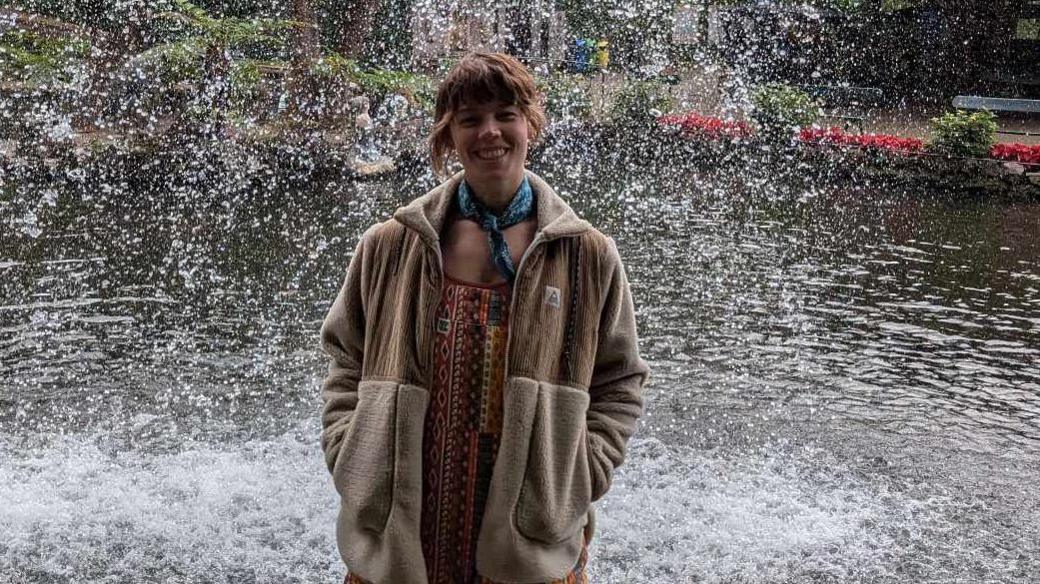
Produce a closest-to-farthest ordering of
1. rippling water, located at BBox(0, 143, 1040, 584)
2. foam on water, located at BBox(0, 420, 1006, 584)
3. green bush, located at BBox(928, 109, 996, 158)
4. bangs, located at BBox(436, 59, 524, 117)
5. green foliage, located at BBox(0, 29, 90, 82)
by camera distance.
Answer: bangs, located at BBox(436, 59, 524, 117) < foam on water, located at BBox(0, 420, 1006, 584) < rippling water, located at BBox(0, 143, 1040, 584) < green bush, located at BBox(928, 109, 996, 158) < green foliage, located at BBox(0, 29, 90, 82)

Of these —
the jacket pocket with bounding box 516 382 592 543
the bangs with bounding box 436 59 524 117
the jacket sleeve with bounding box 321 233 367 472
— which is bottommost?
the jacket pocket with bounding box 516 382 592 543

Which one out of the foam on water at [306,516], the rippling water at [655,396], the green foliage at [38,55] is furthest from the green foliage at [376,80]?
the foam on water at [306,516]

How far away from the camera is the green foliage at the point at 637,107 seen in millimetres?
19875

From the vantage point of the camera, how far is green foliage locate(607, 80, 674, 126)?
1988cm

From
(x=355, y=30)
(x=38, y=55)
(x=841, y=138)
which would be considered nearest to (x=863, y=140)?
(x=841, y=138)

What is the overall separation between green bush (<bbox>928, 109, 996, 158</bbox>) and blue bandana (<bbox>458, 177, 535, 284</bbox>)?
15.8 m

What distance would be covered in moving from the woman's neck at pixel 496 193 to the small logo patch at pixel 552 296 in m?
0.19

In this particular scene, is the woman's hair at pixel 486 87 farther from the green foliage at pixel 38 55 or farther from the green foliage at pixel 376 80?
the green foliage at pixel 38 55

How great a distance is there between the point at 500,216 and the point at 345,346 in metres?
0.42

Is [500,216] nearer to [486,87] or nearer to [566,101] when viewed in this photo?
[486,87]

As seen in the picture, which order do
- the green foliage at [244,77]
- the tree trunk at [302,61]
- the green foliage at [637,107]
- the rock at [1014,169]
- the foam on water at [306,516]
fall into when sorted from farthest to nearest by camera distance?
the green foliage at [637,107] < the tree trunk at [302,61] < the green foliage at [244,77] < the rock at [1014,169] < the foam on water at [306,516]

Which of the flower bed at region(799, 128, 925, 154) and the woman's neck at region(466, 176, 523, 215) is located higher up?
the woman's neck at region(466, 176, 523, 215)

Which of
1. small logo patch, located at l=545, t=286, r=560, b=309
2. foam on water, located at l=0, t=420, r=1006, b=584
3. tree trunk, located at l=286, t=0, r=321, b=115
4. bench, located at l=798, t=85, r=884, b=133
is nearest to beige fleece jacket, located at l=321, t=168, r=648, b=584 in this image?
small logo patch, located at l=545, t=286, r=560, b=309

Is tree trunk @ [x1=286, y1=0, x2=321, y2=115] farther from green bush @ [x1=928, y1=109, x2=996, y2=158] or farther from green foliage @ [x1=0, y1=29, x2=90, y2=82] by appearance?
green bush @ [x1=928, y1=109, x2=996, y2=158]
